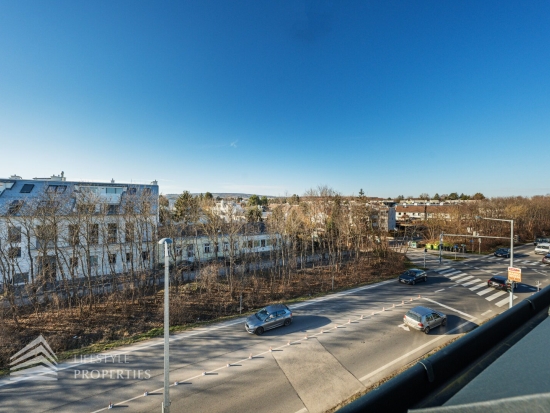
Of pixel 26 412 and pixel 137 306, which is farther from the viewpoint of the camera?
pixel 137 306

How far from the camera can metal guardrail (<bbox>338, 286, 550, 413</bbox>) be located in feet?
3.60

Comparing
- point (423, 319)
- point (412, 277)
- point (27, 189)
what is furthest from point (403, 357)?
point (27, 189)

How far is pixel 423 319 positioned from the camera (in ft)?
46.1

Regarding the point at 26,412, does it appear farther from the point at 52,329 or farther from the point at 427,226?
the point at 427,226

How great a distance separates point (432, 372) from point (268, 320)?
14789 mm

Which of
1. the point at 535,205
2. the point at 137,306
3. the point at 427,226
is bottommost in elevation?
the point at 137,306

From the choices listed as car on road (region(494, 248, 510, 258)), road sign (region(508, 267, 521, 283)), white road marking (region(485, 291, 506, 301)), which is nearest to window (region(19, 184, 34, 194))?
road sign (region(508, 267, 521, 283))

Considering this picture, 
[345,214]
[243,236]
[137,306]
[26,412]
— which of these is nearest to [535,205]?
[345,214]

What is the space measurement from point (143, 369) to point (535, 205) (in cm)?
7654

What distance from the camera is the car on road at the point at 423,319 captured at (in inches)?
555

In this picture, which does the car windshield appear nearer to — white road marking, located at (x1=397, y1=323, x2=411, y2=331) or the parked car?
white road marking, located at (x1=397, y1=323, x2=411, y2=331)

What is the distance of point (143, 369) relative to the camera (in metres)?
11.4

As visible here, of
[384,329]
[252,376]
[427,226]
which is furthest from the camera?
[427,226]

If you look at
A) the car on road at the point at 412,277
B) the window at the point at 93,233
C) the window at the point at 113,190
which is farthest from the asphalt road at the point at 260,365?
the window at the point at 113,190
